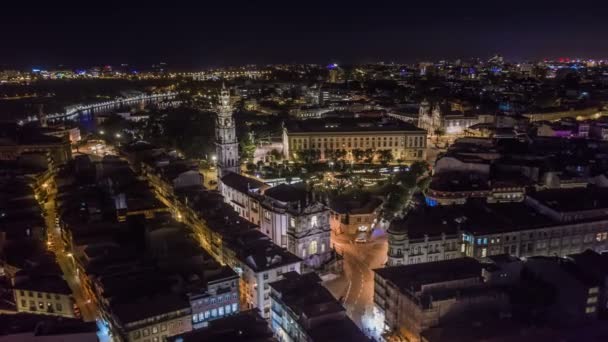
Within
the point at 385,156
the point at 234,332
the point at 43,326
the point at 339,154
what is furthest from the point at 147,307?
the point at 385,156

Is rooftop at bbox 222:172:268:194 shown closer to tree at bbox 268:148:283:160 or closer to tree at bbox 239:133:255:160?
tree at bbox 239:133:255:160

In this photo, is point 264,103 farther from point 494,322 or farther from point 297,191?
point 494,322

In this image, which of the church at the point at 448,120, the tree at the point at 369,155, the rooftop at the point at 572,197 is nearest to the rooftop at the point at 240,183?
the tree at the point at 369,155

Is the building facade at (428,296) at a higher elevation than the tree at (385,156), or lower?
lower

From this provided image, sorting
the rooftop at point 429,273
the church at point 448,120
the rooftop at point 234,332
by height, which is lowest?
the rooftop at point 234,332

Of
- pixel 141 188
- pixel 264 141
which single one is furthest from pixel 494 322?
pixel 264 141

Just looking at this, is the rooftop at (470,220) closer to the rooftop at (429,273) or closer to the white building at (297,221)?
the rooftop at (429,273)
